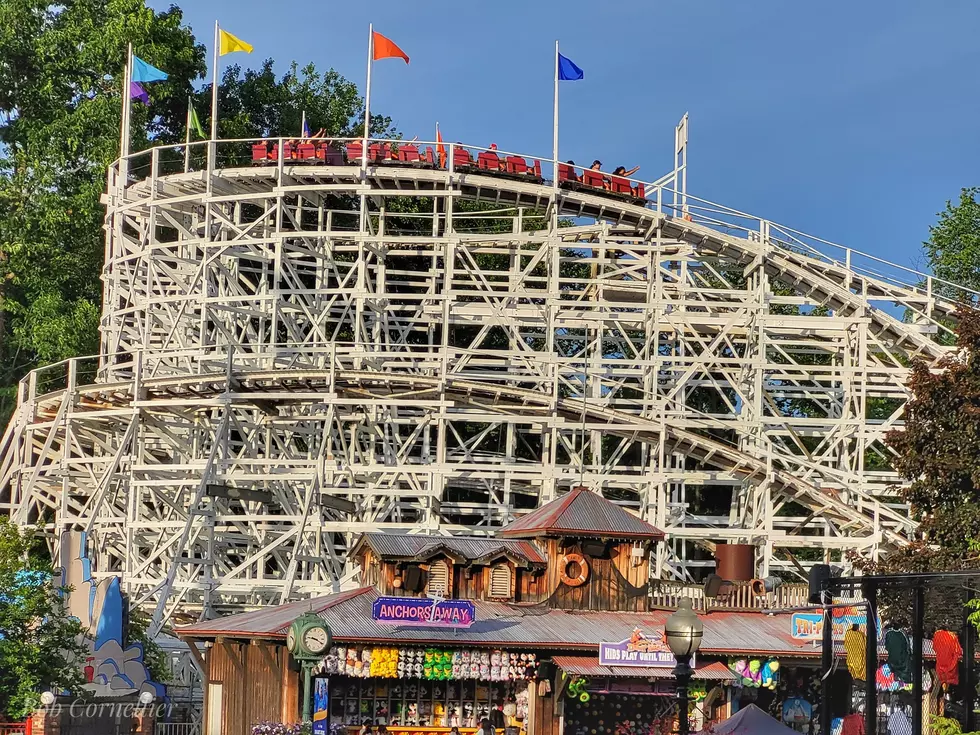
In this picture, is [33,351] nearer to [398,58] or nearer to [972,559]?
[398,58]

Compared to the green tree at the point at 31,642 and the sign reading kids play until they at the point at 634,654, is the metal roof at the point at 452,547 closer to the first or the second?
the sign reading kids play until they at the point at 634,654

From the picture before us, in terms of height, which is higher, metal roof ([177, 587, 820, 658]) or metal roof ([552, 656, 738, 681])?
metal roof ([177, 587, 820, 658])

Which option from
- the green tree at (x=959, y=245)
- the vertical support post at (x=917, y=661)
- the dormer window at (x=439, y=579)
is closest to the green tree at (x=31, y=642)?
the dormer window at (x=439, y=579)

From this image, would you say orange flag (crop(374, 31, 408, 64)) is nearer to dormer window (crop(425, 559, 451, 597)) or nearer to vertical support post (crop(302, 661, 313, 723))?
dormer window (crop(425, 559, 451, 597))

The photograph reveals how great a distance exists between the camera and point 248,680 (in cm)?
3144

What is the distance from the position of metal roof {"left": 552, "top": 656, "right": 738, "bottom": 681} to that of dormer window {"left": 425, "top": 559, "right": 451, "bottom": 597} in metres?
3.02

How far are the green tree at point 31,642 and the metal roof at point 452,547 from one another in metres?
6.52

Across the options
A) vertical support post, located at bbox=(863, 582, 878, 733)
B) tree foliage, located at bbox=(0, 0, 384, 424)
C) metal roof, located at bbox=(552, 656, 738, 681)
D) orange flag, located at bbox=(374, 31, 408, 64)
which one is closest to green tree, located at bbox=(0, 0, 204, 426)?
tree foliage, located at bbox=(0, 0, 384, 424)

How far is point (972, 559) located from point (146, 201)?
27659 mm

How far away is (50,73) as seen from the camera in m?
61.8

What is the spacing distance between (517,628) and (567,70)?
69.8 feet

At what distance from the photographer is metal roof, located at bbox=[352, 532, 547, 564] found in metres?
32.4

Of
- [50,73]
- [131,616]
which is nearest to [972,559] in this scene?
[131,616]

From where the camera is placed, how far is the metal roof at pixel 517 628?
30.1 m
